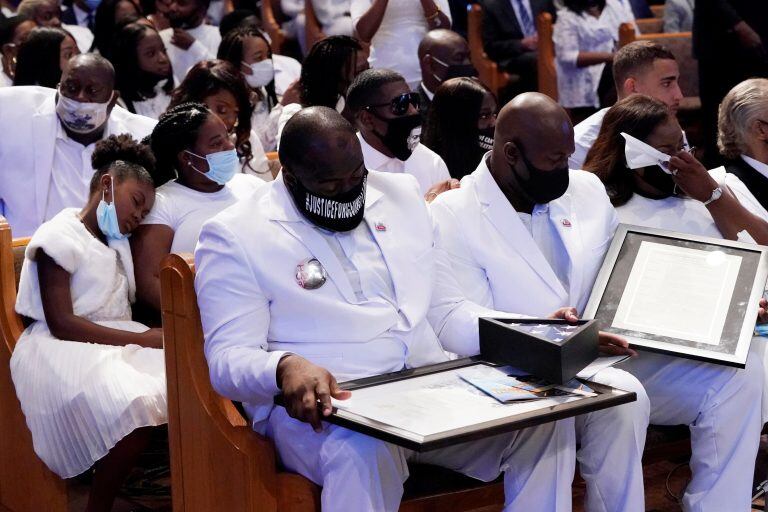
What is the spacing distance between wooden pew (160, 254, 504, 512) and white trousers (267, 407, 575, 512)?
46mm

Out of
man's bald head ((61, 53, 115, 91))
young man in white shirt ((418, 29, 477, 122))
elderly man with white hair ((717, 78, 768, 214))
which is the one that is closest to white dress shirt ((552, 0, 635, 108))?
young man in white shirt ((418, 29, 477, 122))

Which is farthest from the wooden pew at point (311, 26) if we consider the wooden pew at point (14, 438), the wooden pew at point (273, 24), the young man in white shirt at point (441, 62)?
the wooden pew at point (14, 438)

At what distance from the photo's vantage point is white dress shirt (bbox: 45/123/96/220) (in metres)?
4.84

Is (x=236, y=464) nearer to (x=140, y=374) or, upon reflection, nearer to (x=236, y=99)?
(x=140, y=374)

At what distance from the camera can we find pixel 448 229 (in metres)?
3.35

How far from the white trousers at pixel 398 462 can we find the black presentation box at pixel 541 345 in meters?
0.15

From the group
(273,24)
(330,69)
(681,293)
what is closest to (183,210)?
(681,293)

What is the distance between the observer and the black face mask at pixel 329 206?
290 centimetres

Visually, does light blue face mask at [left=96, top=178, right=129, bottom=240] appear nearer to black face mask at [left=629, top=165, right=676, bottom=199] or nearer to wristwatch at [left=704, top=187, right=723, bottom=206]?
black face mask at [left=629, top=165, right=676, bottom=199]

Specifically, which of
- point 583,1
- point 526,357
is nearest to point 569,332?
point 526,357

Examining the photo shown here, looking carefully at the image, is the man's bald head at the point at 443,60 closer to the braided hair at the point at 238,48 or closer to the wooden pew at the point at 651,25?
the braided hair at the point at 238,48

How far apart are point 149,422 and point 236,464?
71 centimetres

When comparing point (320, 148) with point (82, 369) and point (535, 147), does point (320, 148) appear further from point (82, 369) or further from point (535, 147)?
point (82, 369)

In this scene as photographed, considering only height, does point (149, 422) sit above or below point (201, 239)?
below
